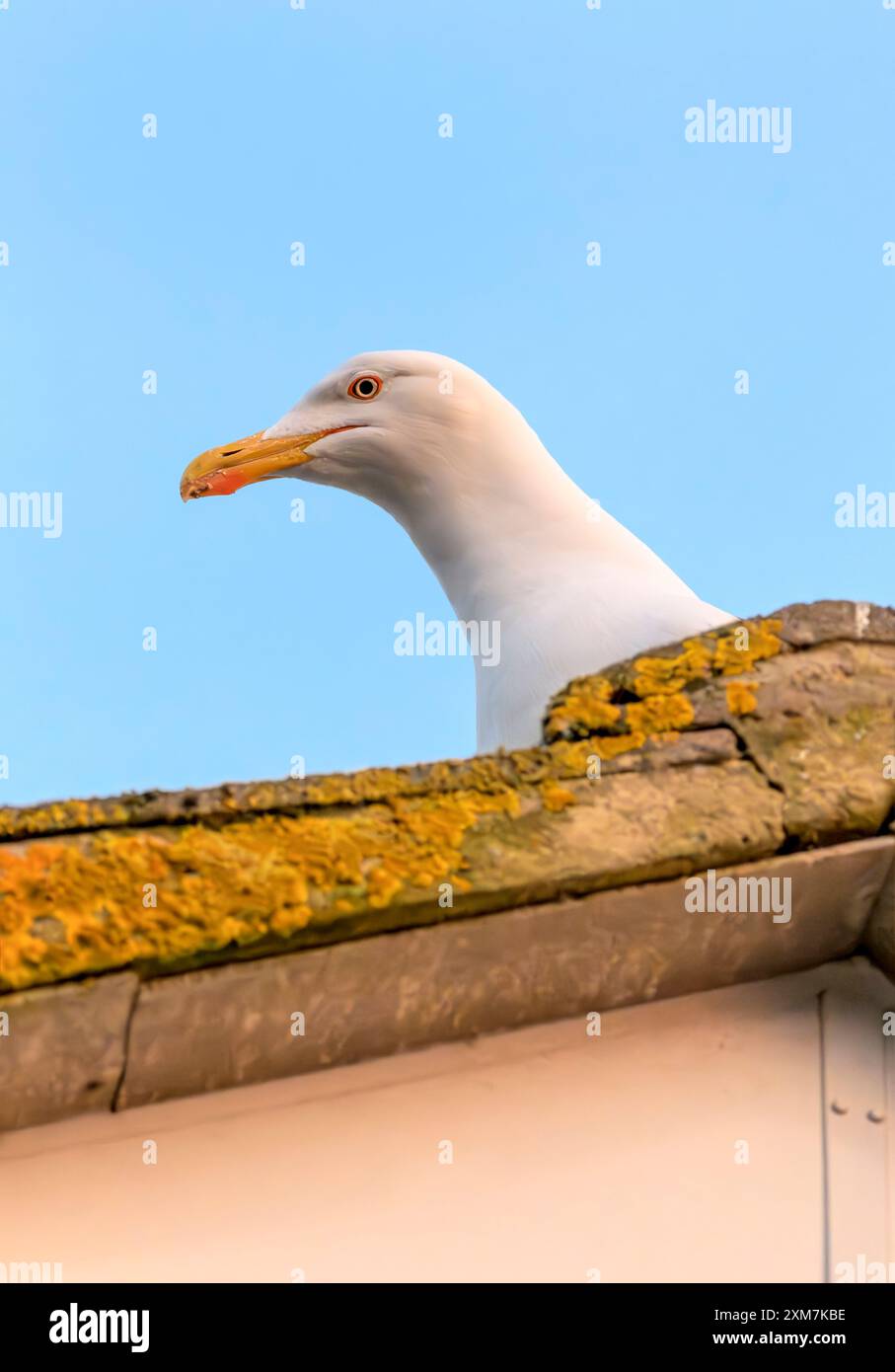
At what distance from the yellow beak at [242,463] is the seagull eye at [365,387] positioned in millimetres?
154

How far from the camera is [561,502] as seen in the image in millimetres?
4754

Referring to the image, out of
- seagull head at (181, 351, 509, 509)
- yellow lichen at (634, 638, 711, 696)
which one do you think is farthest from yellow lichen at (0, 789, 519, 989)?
seagull head at (181, 351, 509, 509)

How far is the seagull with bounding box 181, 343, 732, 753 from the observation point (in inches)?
156

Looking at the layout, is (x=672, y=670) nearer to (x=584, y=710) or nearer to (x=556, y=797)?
(x=584, y=710)

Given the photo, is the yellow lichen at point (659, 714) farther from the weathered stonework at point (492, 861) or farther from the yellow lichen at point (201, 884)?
the yellow lichen at point (201, 884)

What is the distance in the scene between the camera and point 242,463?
18.5 ft

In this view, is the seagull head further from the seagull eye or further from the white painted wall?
the white painted wall

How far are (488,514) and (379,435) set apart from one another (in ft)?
2.30

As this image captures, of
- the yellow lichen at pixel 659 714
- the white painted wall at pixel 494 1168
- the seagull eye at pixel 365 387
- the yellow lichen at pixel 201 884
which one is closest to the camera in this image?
the yellow lichen at pixel 201 884

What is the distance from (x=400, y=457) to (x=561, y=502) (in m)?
0.73

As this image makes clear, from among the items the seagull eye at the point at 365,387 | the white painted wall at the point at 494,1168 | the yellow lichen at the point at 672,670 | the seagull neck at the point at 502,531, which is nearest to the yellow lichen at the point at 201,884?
the white painted wall at the point at 494,1168

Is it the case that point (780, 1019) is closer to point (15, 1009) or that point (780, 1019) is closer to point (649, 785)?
point (649, 785)

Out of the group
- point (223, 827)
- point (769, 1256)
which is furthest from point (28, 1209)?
point (769, 1256)

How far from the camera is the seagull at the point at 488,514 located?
3.95 meters
